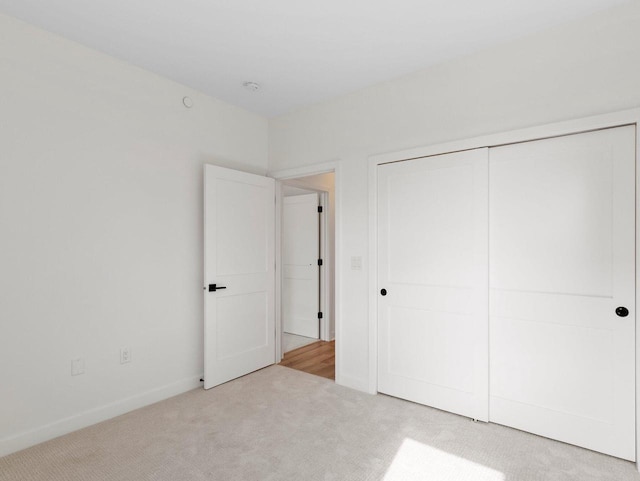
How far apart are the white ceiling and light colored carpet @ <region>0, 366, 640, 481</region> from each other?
8.86 feet

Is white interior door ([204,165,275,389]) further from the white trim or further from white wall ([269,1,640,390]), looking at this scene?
white wall ([269,1,640,390])

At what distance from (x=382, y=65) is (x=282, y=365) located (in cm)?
307

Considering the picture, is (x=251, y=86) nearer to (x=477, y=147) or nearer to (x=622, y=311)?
(x=477, y=147)

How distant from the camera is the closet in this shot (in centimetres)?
215

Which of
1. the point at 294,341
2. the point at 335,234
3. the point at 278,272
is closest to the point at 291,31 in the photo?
the point at 335,234

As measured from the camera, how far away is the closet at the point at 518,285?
84.5 inches

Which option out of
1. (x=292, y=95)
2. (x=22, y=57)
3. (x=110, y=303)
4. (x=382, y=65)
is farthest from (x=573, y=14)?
(x=110, y=303)

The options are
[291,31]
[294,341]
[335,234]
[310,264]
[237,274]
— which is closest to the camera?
[291,31]

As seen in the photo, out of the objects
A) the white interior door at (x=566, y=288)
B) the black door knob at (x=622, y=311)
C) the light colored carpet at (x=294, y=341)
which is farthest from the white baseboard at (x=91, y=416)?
the black door knob at (x=622, y=311)

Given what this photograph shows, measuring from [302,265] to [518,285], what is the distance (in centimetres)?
301

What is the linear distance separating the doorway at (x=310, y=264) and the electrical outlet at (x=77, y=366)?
2.41 meters

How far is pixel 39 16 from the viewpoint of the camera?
88.1 inches

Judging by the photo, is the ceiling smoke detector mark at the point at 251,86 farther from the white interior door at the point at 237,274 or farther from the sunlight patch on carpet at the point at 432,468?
the sunlight patch on carpet at the point at 432,468

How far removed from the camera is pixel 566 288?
90.4 inches
